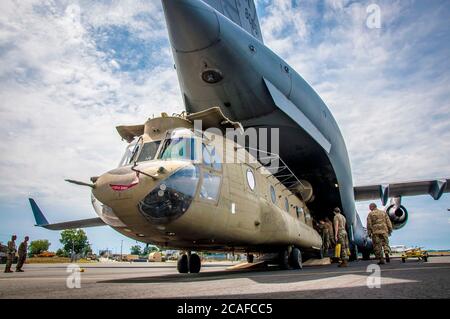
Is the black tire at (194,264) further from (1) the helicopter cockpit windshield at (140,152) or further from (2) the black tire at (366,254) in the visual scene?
(2) the black tire at (366,254)

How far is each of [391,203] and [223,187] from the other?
1703 centimetres

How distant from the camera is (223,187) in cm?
610

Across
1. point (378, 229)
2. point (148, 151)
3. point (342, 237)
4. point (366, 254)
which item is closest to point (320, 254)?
point (378, 229)

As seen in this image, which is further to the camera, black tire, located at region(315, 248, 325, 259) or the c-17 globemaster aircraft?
black tire, located at region(315, 248, 325, 259)

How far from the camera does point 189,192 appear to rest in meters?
5.30

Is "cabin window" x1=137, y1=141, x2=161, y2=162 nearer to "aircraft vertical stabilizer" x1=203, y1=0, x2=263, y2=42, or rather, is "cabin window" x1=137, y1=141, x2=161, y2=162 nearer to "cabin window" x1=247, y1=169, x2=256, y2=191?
"cabin window" x1=247, y1=169, x2=256, y2=191

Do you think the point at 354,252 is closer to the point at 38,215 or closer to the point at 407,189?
the point at 407,189

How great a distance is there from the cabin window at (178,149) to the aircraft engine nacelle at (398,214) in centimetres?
1700

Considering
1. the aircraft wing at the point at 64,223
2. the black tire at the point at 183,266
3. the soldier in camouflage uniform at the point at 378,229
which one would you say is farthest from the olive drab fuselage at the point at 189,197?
the aircraft wing at the point at 64,223

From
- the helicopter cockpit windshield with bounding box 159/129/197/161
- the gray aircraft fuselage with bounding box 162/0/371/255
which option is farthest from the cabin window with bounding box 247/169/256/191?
the gray aircraft fuselage with bounding box 162/0/371/255

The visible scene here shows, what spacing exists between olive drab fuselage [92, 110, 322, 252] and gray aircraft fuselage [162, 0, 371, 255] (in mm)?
2822

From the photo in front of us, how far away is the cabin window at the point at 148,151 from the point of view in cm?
608

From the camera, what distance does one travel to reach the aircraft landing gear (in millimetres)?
8336

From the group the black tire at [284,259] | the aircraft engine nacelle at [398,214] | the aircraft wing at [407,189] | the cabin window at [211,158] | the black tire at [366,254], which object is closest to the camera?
the cabin window at [211,158]
